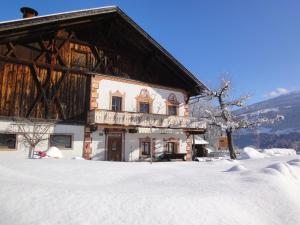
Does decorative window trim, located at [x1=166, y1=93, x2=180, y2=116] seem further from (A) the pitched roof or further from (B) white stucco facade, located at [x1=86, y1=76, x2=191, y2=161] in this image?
(A) the pitched roof

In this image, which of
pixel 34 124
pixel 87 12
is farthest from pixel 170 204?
pixel 87 12

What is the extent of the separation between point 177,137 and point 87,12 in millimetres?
13458

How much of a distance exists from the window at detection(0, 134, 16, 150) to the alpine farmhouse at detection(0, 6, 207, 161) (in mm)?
57

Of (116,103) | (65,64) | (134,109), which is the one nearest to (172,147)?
(134,109)

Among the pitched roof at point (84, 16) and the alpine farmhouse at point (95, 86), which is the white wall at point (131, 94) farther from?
the pitched roof at point (84, 16)

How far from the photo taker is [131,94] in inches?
929

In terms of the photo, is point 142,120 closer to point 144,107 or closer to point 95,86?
point 144,107

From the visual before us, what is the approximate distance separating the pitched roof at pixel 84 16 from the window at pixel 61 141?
7497 millimetres

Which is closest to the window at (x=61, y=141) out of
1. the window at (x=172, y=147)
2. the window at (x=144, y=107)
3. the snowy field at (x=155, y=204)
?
the window at (x=144, y=107)

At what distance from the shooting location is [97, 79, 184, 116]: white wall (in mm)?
21892

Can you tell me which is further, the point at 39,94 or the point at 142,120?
the point at 142,120

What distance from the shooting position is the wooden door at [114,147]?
21609mm

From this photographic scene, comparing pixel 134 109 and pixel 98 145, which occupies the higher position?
pixel 134 109

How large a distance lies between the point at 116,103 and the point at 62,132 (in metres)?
5.33
